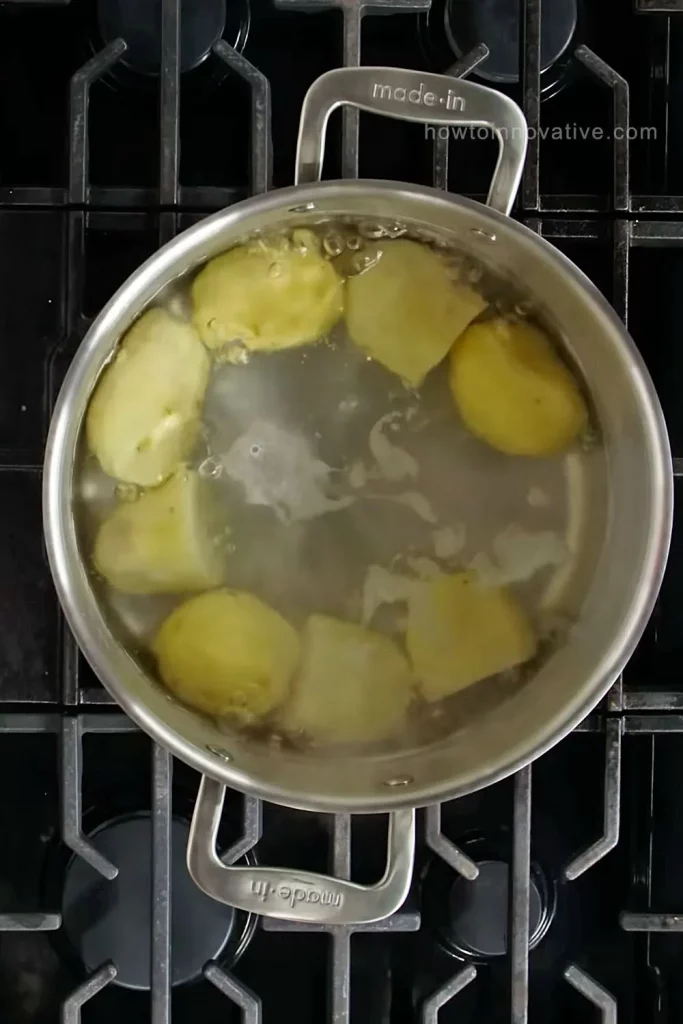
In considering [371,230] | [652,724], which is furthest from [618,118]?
[652,724]

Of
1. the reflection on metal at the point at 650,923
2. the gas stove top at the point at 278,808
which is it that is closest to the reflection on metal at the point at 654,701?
the gas stove top at the point at 278,808

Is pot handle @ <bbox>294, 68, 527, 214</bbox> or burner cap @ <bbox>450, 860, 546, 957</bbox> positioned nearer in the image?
pot handle @ <bbox>294, 68, 527, 214</bbox>

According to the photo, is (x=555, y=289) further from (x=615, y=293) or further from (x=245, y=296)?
(x=245, y=296)

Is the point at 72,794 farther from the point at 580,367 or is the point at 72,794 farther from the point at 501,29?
the point at 501,29

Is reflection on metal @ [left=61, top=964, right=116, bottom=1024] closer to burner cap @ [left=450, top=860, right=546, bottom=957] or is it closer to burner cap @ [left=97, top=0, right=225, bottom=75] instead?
burner cap @ [left=450, top=860, right=546, bottom=957]

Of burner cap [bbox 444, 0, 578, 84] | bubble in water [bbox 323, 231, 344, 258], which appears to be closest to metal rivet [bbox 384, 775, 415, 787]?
bubble in water [bbox 323, 231, 344, 258]
